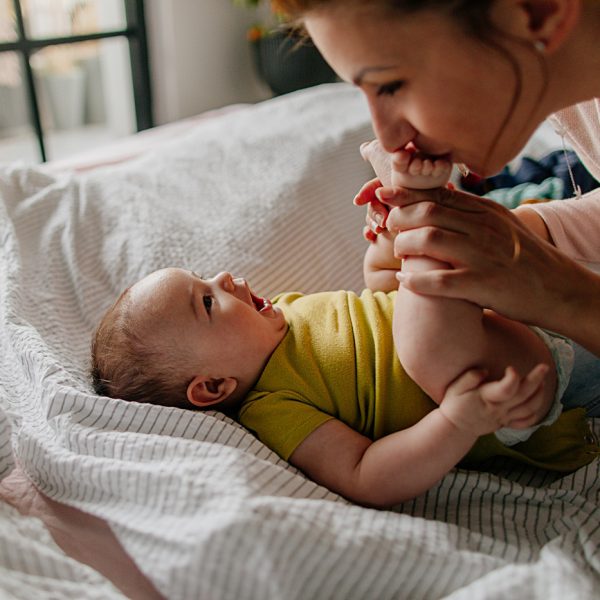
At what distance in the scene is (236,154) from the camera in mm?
1736

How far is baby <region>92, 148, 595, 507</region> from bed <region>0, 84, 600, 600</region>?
4 cm

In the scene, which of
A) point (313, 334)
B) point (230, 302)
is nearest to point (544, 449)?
point (313, 334)

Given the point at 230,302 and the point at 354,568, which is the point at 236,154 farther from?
the point at 354,568

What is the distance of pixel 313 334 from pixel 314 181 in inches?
24.8

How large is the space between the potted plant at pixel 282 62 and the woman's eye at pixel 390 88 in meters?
2.24

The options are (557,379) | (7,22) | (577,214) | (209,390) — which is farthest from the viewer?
(7,22)

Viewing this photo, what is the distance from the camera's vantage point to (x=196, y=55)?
10.0ft

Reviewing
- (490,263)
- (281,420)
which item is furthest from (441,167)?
(281,420)

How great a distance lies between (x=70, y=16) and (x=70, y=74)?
0.45m

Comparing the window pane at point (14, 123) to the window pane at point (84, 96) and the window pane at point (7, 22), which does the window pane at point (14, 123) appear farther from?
the window pane at point (7, 22)

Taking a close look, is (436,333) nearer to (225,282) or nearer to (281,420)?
(281,420)

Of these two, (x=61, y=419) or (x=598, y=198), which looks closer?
(x=61, y=419)

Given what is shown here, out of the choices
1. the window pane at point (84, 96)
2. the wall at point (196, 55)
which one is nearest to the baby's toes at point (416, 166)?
the wall at point (196, 55)

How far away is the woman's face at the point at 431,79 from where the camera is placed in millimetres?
689
